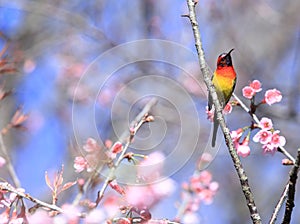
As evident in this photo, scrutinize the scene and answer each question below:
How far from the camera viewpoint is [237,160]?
134 centimetres

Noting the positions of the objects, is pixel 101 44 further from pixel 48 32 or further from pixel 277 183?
pixel 277 183

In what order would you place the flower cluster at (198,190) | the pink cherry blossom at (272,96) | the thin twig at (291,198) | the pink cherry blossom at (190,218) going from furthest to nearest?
the flower cluster at (198,190) → the pink cherry blossom at (190,218) → the pink cherry blossom at (272,96) → the thin twig at (291,198)

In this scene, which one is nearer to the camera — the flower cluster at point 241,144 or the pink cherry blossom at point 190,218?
the flower cluster at point 241,144

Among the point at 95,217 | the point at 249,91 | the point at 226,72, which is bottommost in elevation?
the point at 95,217

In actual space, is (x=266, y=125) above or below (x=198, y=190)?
below

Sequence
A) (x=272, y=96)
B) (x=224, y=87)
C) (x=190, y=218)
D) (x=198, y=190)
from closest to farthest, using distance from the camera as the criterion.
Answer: (x=272, y=96), (x=224, y=87), (x=190, y=218), (x=198, y=190)

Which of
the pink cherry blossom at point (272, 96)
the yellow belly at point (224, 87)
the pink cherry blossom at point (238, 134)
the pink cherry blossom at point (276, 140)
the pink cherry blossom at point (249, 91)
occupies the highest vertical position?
the yellow belly at point (224, 87)

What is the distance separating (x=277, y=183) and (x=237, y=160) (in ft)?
15.2

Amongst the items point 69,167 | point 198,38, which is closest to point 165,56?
point 69,167

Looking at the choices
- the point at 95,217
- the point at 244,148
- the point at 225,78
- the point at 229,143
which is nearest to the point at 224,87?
the point at 225,78

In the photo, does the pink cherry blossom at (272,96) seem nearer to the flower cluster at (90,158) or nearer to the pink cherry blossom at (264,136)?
the pink cherry blossom at (264,136)

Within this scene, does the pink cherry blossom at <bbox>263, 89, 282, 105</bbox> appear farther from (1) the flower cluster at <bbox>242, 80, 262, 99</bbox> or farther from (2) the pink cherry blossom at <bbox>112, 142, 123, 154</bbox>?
(2) the pink cherry blossom at <bbox>112, 142, 123, 154</bbox>

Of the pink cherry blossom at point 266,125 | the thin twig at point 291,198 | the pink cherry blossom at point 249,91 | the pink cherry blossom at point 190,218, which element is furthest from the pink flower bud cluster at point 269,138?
the pink cherry blossom at point 190,218

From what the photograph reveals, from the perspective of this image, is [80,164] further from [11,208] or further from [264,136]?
[264,136]
